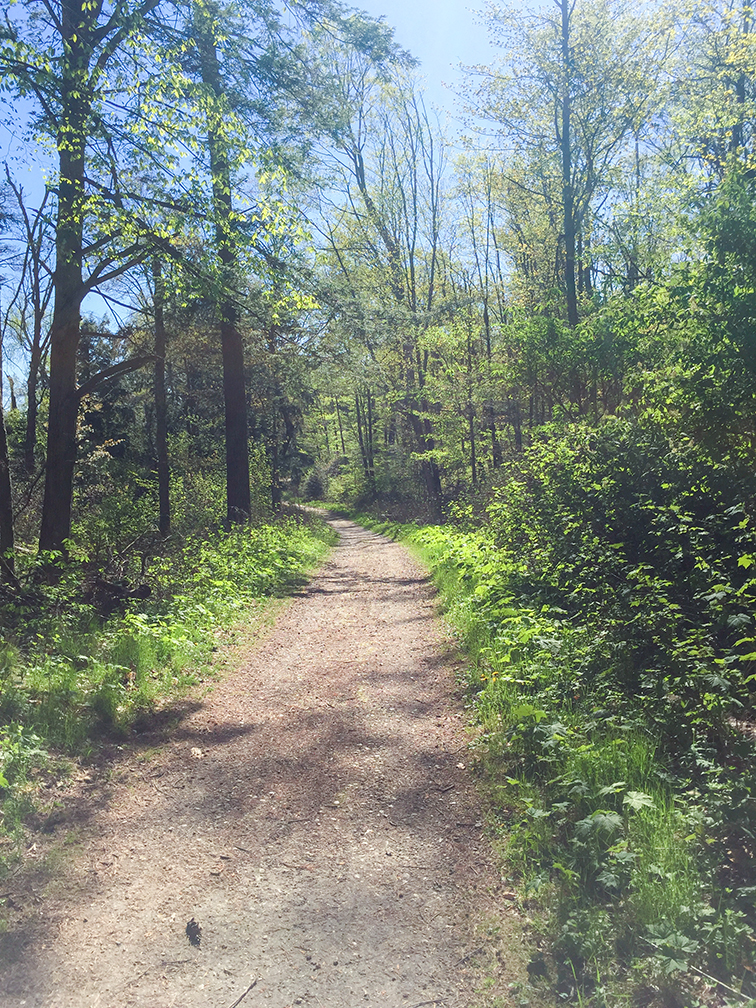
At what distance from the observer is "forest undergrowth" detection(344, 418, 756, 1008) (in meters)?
2.64

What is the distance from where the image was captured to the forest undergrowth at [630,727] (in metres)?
2.64

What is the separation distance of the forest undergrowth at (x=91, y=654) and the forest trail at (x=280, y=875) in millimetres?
421

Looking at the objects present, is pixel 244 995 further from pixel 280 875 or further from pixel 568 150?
pixel 568 150

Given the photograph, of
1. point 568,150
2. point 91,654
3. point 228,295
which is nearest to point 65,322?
point 228,295

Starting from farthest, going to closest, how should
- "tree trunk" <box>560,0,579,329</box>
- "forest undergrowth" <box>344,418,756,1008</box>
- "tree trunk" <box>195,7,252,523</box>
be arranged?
"tree trunk" <box>560,0,579,329</box> < "tree trunk" <box>195,7,252,523</box> < "forest undergrowth" <box>344,418,756,1008</box>

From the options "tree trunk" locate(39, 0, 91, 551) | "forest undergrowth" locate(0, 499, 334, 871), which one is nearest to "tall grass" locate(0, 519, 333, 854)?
"forest undergrowth" locate(0, 499, 334, 871)

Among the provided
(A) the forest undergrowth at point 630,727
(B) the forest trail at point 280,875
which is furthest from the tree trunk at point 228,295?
(B) the forest trail at point 280,875

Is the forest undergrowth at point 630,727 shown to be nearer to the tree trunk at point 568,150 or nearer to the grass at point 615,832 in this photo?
the grass at point 615,832

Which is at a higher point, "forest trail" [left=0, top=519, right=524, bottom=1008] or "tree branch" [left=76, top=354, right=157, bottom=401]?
"tree branch" [left=76, top=354, right=157, bottom=401]

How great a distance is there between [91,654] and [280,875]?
3.85 m

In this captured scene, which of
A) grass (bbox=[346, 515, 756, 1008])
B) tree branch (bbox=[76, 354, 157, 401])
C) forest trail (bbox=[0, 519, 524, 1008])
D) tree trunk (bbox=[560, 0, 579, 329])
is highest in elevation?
tree trunk (bbox=[560, 0, 579, 329])

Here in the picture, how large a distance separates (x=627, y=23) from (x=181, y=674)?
17157 millimetres

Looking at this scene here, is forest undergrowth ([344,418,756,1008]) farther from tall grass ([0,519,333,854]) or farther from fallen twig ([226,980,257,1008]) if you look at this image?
tall grass ([0,519,333,854])

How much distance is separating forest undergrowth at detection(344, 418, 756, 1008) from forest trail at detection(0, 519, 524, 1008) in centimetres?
33
